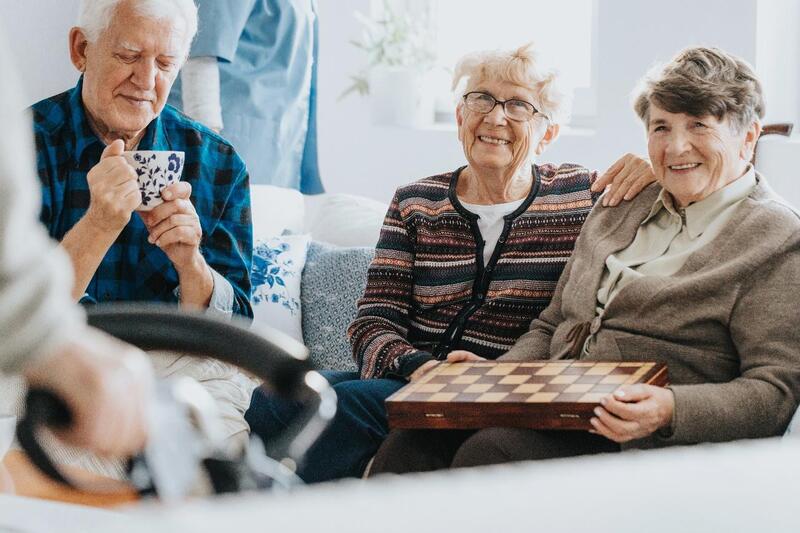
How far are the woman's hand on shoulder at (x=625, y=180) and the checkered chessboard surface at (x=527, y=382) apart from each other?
0.39 meters

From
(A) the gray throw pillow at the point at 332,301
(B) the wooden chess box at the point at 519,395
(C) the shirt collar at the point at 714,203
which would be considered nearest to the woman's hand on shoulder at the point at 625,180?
(C) the shirt collar at the point at 714,203

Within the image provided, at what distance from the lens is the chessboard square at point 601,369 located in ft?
5.40

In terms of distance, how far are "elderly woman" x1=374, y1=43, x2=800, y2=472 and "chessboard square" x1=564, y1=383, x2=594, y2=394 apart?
2.1 inches

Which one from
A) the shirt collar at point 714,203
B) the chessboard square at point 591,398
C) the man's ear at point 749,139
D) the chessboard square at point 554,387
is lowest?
the chessboard square at point 554,387

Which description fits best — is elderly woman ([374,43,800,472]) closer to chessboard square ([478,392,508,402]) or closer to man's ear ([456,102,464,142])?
chessboard square ([478,392,508,402])

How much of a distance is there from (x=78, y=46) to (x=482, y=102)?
0.76m

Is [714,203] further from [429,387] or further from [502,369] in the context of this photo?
[429,387]

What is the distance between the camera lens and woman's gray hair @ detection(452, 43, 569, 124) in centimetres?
209

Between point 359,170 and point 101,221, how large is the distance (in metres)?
2.45

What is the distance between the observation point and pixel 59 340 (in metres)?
0.58

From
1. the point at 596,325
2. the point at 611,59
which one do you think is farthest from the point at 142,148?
the point at 611,59

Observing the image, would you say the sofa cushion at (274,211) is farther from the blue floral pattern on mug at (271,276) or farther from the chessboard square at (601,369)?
the chessboard square at (601,369)

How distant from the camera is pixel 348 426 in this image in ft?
6.43

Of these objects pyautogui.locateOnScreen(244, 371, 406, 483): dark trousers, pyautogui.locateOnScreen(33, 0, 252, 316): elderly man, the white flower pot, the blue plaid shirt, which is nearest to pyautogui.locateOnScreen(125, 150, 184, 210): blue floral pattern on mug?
pyautogui.locateOnScreen(33, 0, 252, 316): elderly man
